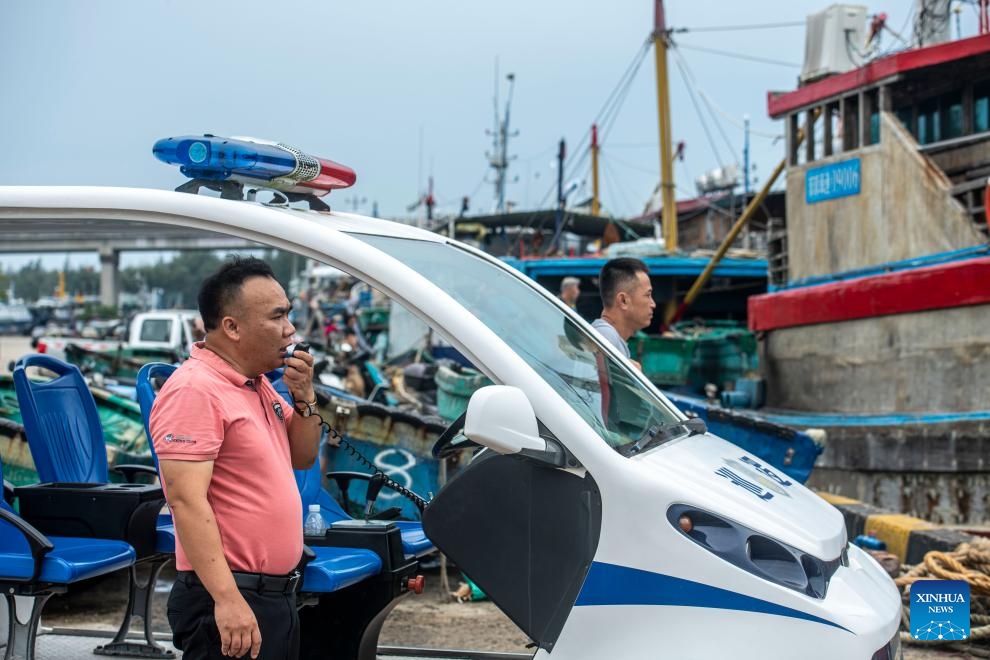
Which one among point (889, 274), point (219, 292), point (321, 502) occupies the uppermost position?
point (889, 274)

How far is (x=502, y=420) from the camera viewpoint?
2.54 meters

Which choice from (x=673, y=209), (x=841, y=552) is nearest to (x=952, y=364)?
(x=841, y=552)

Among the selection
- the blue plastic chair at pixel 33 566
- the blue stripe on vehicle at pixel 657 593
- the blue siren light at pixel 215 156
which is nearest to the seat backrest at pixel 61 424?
the blue plastic chair at pixel 33 566

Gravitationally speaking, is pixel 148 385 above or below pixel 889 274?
below

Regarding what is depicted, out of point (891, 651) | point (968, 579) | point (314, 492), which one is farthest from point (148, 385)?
point (968, 579)

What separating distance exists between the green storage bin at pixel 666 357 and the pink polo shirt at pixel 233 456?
12120mm

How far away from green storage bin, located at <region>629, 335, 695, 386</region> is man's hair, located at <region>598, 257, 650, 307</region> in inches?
376

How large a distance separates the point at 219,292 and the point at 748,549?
1552 mm

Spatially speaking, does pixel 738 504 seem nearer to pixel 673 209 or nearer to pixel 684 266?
pixel 684 266

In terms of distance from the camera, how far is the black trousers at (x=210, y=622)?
2.67 meters

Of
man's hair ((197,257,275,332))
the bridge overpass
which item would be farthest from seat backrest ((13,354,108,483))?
man's hair ((197,257,275,332))

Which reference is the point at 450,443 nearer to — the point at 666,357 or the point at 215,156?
the point at 215,156

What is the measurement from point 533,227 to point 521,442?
2172 centimetres

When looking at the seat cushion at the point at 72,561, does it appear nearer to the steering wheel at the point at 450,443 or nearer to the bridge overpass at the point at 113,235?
the bridge overpass at the point at 113,235
